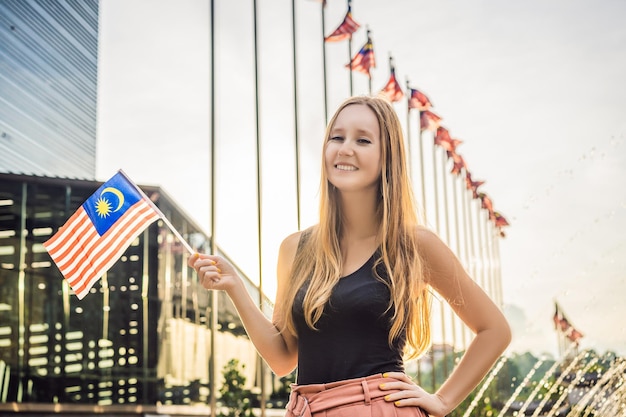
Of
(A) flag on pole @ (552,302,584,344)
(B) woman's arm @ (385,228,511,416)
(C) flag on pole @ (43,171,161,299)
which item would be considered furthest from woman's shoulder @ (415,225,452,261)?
(A) flag on pole @ (552,302,584,344)

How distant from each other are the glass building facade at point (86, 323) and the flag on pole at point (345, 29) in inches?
304

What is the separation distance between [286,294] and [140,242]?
61.5 ft

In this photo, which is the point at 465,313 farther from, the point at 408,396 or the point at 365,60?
the point at 365,60

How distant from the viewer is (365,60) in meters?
15.4

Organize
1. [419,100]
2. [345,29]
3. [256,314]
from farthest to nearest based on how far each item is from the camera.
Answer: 1. [419,100]
2. [345,29]
3. [256,314]

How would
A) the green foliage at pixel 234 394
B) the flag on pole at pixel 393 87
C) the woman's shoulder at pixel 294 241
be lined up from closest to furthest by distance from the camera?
the woman's shoulder at pixel 294 241
the flag on pole at pixel 393 87
the green foliage at pixel 234 394

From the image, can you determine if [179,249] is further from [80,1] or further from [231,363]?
[80,1]

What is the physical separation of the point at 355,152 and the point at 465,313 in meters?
0.65

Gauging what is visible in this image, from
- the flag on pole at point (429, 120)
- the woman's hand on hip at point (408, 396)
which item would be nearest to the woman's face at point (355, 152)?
the woman's hand on hip at point (408, 396)

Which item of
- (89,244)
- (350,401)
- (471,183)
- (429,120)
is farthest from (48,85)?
(350,401)

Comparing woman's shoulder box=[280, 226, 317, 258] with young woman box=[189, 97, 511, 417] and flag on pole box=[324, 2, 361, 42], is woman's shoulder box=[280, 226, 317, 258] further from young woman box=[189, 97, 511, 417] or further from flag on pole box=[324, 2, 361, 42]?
flag on pole box=[324, 2, 361, 42]

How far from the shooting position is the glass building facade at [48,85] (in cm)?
1794

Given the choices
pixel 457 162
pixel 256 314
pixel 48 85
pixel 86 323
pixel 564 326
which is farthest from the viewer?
pixel 564 326

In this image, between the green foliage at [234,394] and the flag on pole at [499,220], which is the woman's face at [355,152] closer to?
the green foliage at [234,394]
